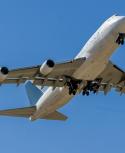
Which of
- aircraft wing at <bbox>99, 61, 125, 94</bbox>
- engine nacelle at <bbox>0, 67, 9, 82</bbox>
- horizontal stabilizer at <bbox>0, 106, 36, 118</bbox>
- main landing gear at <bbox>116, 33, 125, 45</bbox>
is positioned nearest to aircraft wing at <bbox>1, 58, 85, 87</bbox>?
engine nacelle at <bbox>0, 67, 9, 82</bbox>

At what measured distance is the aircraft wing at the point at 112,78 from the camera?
49562 mm

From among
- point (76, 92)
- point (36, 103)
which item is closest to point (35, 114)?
point (36, 103)

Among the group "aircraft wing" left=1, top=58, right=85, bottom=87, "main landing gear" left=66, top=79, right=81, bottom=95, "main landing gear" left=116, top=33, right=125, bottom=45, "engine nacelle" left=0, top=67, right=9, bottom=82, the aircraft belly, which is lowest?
the aircraft belly

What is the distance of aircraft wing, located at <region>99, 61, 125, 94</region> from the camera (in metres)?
49.6

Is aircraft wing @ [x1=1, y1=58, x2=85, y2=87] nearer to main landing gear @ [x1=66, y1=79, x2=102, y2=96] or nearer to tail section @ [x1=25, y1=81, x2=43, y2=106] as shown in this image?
main landing gear @ [x1=66, y1=79, x2=102, y2=96]

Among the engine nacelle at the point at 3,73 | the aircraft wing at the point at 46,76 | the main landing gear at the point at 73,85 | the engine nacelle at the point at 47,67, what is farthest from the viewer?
the main landing gear at the point at 73,85

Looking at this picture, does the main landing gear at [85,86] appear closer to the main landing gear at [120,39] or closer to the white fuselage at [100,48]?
the white fuselage at [100,48]

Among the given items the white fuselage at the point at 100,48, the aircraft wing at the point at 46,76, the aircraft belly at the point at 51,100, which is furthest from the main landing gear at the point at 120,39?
the aircraft belly at the point at 51,100

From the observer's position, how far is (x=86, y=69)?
151 feet

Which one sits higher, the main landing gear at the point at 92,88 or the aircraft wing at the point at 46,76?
the aircraft wing at the point at 46,76

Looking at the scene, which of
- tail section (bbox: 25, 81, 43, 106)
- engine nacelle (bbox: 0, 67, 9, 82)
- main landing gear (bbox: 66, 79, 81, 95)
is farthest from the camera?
tail section (bbox: 25, 81, 43, 106)

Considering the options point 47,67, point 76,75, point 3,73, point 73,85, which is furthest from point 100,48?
point 3,73

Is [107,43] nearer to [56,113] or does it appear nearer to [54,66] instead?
[54,66]

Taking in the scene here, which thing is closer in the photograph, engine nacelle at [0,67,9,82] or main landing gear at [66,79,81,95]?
engine nacelle at [0,67,9,82]
